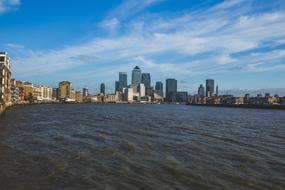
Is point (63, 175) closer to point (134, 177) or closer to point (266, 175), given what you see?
point (134, 177)

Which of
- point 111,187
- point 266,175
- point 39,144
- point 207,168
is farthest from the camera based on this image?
point 39,144

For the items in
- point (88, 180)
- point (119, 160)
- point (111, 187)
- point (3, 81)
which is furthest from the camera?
point (3, 81)

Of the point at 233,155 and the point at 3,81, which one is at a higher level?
the point at 3,81

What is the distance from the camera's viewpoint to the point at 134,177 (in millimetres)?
19094

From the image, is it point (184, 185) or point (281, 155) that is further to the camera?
point (281, 155)

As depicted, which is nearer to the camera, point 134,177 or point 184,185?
point 184,185

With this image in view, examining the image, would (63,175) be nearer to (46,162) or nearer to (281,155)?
(46,162)

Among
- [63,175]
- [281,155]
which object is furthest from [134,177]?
[281,155]

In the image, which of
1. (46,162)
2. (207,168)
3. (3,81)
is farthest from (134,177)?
(3,81)

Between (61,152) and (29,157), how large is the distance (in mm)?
2948

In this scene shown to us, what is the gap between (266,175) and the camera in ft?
67.1

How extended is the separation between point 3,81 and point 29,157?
4385 inches

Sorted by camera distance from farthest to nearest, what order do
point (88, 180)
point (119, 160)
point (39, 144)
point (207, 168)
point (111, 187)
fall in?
point (39, 144), point (119, 160), point (207, 168), point (88, 180), point (111, 187)

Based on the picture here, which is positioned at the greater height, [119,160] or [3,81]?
[3,81]
